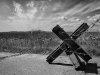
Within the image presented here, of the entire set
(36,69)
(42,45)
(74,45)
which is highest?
(74,45)

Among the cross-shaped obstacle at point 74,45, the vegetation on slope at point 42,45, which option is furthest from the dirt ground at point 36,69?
the vegetation on slope at point 42,45

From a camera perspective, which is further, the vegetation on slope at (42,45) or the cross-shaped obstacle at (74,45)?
the vegetation on slope at (42,45)

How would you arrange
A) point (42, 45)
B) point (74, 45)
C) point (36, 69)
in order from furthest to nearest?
point (42, 45) < point (36, 69) < point (74, 45)

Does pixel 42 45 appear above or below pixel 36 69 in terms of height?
above

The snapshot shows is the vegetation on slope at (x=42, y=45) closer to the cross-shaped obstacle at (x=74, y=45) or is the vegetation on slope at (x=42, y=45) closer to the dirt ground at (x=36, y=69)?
the cross-shaped obstacle at (x=74, y=45)

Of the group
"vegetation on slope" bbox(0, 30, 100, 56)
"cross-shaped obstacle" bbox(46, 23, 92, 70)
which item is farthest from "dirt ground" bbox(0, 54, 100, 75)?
"vegetation on slope" bbox(0, 30, 100, 56)

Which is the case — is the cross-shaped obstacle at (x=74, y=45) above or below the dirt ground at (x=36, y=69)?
above

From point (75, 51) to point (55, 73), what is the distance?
94 cm

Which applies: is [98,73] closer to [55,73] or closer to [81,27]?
[55,73]

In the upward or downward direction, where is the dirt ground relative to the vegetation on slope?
downward

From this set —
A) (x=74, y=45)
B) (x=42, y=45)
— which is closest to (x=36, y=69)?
(x=74, y=45)

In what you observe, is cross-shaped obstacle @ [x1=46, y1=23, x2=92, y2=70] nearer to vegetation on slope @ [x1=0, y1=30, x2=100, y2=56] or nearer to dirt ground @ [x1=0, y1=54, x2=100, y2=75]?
dirt ground @ [x1=0, y1=54, x2=100, y2=75]

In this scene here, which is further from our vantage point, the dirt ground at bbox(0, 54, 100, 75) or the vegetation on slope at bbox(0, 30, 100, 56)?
the vegetation on slope at bbox(0, 30, 100, 56)

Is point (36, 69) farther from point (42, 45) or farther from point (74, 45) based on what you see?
point (42, 45)
